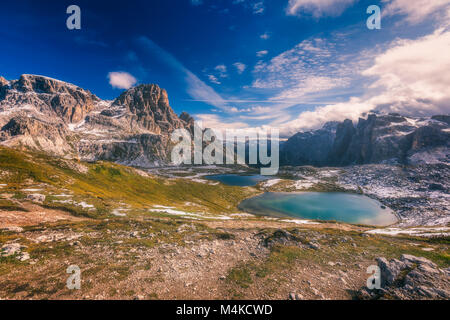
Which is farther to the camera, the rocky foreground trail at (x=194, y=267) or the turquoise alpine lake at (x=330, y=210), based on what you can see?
the turquoise alpine lake at (x=330, y=210)

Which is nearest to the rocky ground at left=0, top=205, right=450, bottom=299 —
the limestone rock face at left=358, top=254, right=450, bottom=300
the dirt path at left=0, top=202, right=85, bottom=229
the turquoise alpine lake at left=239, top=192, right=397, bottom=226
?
the limestone rock face at left=358, top=254, right=450, bottom=300

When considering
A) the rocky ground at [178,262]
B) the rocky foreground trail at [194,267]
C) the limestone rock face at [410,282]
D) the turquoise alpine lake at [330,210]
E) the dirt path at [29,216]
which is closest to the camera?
the limestone rock face at [410,282]

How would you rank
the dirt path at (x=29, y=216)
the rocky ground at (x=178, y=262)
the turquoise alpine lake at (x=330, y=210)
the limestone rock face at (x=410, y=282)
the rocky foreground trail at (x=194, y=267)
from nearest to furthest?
1. the limestone rock face at (x=410, y=282)
2. the rocky foreground trail at (x=194, y=267)
3. the rocky ground at (x=178, y=262)
4. the dirt path at (x=29, y=216)
5. the turquoise alpine lake at (x=330, y=210)

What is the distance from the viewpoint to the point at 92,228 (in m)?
28.5

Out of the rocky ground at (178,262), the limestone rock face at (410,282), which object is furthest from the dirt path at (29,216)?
the limestone rock face at (410,282)

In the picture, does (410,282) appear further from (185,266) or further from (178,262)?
(178,262)

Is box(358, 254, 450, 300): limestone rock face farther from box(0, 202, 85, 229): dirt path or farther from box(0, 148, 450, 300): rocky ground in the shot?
box(0, 202, 85, 229): dirt path

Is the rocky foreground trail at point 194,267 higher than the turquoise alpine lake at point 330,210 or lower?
higher

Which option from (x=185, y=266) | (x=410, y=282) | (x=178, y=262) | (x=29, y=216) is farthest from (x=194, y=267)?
(x=29, y=216)

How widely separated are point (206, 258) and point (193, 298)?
7.65 m

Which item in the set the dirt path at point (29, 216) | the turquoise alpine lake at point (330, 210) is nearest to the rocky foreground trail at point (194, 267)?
the dirt path at point (29, 216)

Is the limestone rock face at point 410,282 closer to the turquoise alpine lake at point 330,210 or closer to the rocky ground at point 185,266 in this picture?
the rocky ground at point 185,266

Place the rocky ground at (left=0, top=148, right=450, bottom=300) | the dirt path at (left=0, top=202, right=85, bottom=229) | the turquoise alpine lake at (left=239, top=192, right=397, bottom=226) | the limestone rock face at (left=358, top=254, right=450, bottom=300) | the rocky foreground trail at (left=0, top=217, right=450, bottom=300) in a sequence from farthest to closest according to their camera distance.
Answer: the turquoise alpine lake at (left=239, top=192, right=397, bottom=226), the dirt path at (left=0, top=202, right=85, bottom=229), the rocky ground at (left=0, top=148, right=450, bottom=300), the rocky foreground trail at (left=0, top=217, right=450, bottom=300), the limestone rock face at (left=358, top=254, right=450, bottom=300)
